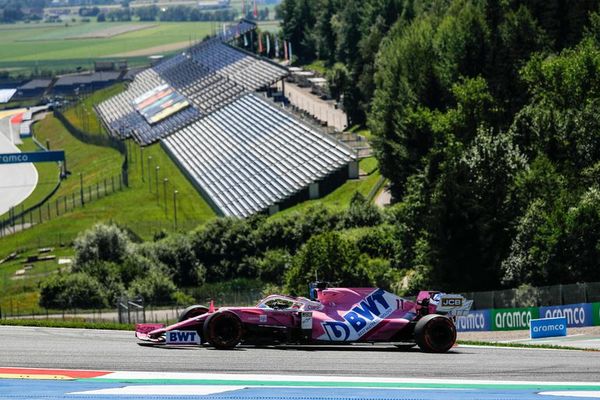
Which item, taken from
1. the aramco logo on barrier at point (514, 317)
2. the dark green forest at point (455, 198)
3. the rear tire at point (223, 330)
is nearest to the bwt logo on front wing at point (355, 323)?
the rear tire at point (223, 330)

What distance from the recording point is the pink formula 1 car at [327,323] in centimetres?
3155

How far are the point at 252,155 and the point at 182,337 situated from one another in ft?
296

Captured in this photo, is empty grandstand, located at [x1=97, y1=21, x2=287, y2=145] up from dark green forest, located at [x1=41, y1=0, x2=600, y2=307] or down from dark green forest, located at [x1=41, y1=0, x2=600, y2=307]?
up

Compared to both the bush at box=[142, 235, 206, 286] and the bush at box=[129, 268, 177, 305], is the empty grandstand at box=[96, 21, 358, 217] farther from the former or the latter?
the bush at box=[129, 268, 177, 305]

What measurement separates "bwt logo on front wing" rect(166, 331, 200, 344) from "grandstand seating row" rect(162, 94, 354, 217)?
7008cm

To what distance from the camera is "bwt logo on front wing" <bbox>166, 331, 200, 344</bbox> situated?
31547 millimetres

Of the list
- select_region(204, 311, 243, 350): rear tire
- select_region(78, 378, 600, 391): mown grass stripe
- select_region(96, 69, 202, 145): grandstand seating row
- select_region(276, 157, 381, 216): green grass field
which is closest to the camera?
select_region(78, 378, 600, 391): mown grass stripe

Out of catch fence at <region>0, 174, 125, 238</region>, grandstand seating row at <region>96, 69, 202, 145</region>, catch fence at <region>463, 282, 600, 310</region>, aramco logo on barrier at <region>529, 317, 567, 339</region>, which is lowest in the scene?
aramco logo on barrier at <region>529, 317, 567, 339</region>

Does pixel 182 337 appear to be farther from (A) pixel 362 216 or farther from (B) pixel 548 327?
(A) pixel 362 216

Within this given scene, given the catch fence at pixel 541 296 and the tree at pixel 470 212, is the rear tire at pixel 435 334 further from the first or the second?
the tree at pixel 470 212

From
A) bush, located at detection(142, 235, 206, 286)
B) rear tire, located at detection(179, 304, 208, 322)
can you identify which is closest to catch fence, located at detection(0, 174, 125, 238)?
bush, located at detection(142, 235, 206, 286)

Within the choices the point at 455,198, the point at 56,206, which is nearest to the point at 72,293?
the point at 455,198

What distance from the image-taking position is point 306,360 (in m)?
29.0

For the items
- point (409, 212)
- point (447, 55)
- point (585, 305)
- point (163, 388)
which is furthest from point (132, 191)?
point (163, 388)
